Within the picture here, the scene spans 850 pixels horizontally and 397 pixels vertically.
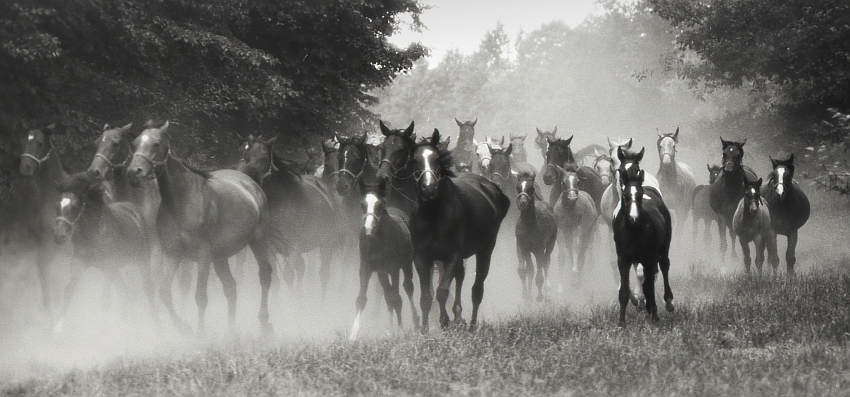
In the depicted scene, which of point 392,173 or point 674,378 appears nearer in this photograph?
point 674,378

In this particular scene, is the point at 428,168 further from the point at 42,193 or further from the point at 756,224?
the point at 756,224

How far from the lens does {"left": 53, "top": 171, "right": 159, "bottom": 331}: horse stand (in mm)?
10898

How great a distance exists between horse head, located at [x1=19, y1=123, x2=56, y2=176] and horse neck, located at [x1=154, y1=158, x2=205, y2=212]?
177cm

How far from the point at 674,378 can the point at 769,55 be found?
57.9ft

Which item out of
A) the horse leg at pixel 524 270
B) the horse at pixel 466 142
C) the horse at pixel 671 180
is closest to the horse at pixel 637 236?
the horse leg at pixel 524 270

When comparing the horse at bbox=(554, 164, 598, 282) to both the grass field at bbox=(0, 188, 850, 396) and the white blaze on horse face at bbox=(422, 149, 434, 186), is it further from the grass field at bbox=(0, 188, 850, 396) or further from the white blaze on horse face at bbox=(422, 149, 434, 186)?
the white blaze on horse face at bbox=(422, 149, 434, 186)

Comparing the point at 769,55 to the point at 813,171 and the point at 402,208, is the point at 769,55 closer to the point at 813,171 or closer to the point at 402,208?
the point at 813,171

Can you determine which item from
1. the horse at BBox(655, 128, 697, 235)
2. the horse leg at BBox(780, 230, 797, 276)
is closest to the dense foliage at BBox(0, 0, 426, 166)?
the horse at BBox(655, 128, 697, 235)

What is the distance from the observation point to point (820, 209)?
2705 centimetres

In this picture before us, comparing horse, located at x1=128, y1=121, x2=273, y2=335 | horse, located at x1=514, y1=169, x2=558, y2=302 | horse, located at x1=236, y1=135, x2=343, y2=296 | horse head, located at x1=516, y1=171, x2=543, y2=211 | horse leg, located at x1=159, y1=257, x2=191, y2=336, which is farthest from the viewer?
horse, located at x1=514, y1=169, x2=558, y2=302

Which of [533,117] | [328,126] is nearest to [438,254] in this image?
[328,126]

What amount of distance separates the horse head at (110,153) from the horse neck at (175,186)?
0.51 m

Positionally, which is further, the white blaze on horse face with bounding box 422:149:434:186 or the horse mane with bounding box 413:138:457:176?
the horse mane with bounding box 413:138:457:176

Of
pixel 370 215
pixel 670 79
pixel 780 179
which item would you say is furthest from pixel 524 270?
pixel 670 79
